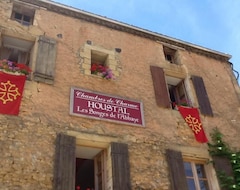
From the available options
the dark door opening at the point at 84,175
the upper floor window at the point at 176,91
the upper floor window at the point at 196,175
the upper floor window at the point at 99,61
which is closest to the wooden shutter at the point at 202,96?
the upper floor window at the point at 176,91

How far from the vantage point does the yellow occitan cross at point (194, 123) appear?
7.90 m

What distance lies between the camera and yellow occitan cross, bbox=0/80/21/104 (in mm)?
6236

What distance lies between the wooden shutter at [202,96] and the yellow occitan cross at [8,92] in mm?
4946

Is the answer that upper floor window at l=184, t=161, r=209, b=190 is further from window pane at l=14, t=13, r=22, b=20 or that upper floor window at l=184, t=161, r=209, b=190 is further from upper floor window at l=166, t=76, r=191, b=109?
window pane at l=14, t=13, r=22, b=20

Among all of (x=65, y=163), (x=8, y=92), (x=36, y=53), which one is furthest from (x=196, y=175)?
(x=36, y=53)

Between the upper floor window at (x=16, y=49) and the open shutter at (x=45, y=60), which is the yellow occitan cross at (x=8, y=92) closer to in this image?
the open shutter at (x=45, y=60)

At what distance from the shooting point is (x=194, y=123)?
26.3ft

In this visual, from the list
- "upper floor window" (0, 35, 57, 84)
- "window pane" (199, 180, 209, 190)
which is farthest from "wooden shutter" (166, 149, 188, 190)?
"upper floor window" (0, 35, 57, 84)

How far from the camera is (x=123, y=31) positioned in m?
9.30

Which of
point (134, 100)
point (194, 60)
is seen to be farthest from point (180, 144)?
point (194, 60)

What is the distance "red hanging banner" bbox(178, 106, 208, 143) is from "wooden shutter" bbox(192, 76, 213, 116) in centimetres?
37

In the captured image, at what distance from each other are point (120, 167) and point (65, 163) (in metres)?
1.14

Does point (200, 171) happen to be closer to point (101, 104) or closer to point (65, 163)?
point (101, 104)

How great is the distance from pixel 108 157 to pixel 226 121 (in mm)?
4015
